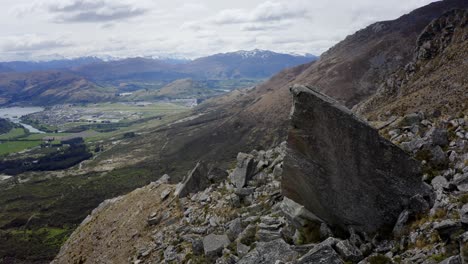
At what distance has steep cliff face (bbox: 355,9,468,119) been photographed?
51.3 m

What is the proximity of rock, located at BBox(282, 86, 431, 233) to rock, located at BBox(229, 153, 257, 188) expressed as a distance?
11453 millimetres

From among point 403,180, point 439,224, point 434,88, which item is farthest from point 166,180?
point 434,88

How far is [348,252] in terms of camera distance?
16.9 meters

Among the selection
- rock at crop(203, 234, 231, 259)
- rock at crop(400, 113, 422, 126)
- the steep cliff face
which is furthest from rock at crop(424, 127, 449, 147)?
the steep cliff face

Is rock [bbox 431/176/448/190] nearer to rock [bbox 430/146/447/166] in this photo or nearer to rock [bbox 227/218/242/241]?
rock [bbox 430/146/447/166]

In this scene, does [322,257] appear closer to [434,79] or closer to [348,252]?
[348,252]

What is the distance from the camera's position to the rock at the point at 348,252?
1681 cm

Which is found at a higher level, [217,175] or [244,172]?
[244,172]

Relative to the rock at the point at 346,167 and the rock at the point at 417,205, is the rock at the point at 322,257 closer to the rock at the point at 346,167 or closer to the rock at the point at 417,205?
the rock at the point at 346,167

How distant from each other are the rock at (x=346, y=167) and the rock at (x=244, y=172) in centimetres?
1145

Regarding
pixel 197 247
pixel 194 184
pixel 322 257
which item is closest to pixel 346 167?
pixel 322 257

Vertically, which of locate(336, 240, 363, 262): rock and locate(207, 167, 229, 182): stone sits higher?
locate(336, 240, 363, 262): rock

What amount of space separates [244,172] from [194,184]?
22.6 ft

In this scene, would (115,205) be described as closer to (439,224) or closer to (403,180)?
(403,180)
